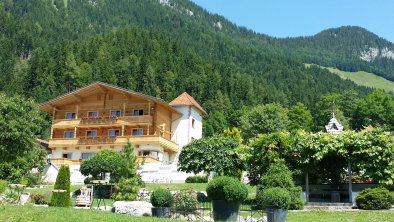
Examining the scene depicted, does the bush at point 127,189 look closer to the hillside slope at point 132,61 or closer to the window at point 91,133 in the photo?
the window at point 91,133

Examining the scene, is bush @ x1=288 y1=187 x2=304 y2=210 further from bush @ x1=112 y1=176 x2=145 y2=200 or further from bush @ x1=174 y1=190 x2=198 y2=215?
bush @ x1=112 y1=176 x2=145 y2=200

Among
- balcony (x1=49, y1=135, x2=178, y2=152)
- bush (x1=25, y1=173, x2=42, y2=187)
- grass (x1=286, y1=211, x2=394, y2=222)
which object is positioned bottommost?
grass (x1=286, y1=211, x2=394, y2=222)

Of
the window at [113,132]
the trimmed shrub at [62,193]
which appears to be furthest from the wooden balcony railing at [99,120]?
the trimmed shrub at [62,193]

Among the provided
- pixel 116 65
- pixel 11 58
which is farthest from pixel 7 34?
pixel 116 65

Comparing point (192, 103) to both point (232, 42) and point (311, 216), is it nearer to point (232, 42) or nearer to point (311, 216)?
point (311, 216)

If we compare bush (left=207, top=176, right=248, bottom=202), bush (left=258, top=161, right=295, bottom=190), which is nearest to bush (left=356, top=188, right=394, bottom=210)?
bush (left=258, top=161, right=295, bottom=190)

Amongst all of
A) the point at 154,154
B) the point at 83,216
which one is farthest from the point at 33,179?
the point at 83,216

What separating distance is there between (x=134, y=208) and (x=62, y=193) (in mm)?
4607

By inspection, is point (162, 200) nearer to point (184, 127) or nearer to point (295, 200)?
point (295, 200)

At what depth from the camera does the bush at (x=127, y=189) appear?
2462 centimetres

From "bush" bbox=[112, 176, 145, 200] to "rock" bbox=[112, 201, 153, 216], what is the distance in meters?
6.51

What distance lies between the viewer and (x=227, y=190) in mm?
16969

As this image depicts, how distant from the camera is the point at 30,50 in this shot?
135875mm

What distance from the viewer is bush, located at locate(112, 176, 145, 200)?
80.8ft
